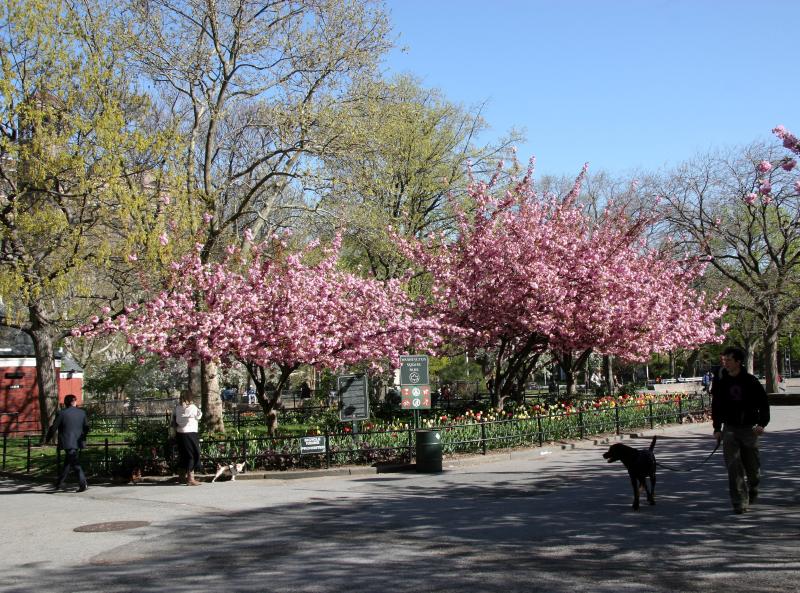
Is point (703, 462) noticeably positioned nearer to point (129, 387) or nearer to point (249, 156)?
point (249, 156)

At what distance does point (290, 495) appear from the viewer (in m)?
14.4

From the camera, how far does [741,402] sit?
32.8 ft

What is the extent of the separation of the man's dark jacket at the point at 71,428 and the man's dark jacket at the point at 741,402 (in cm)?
1203

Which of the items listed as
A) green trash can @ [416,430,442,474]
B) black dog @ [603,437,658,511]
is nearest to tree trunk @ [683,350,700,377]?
green trash can @ [416,430,442,474]

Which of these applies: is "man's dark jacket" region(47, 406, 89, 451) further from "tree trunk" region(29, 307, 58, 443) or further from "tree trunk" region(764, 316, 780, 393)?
"tree trunk" region(764, 316, 780, 393)

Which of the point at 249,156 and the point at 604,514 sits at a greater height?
the point at 249,156

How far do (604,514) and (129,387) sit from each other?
5525 centimetres

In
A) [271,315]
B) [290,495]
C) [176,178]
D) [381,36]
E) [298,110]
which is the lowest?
[290,495]

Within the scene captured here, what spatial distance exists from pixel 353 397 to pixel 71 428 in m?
6.04

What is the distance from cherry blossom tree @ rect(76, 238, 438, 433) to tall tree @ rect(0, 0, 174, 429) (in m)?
1.73

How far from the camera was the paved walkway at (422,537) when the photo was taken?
299 inches

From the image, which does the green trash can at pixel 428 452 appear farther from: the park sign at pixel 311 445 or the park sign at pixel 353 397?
the park sign at pixel 311 445

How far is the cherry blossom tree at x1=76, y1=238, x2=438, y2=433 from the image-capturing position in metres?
19.4

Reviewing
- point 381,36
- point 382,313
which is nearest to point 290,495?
point 382,313
